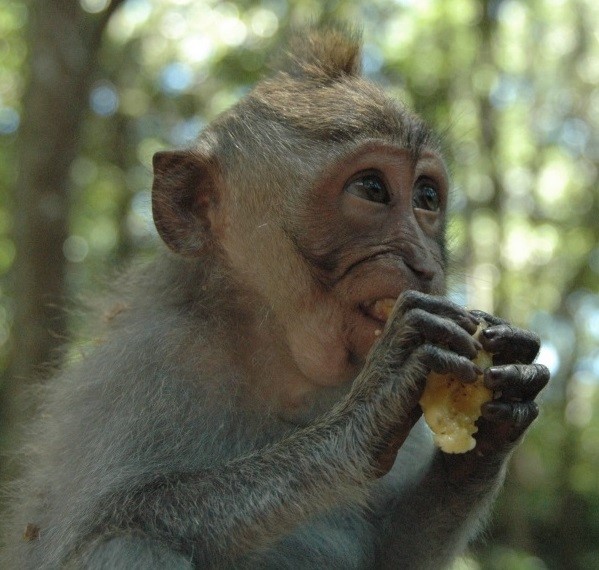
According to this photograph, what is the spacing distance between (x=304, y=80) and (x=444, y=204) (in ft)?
4.20

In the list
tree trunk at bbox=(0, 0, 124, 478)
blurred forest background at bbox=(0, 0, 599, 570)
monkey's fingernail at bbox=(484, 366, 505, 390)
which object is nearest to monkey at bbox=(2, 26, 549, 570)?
monkey's fingernail at bbox=(484, 366, 505, 390)

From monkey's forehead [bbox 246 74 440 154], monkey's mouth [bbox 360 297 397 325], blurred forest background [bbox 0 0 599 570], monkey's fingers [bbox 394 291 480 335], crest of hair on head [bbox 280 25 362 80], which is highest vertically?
crest of hair on head [bbox 280 25 362 80]

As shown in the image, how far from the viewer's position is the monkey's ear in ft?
18.1

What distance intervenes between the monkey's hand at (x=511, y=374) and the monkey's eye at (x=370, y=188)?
960 millimetres

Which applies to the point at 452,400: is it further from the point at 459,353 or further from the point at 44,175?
the point at 44,175

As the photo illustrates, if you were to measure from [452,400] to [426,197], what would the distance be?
1521 millimetres

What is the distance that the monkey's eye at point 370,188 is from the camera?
513 cm

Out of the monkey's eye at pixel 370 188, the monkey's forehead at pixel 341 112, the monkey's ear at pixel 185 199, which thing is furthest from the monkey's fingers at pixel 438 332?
the monkey's ear at pixel 185 199

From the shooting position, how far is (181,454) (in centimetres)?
491

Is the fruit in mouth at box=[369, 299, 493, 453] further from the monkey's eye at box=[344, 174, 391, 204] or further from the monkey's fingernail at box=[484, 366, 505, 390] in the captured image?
the monkey's eye at box=[344, 174, 391, 204]

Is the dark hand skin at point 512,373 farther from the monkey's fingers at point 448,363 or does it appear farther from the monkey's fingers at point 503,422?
the monkey's fingers at point 448,363

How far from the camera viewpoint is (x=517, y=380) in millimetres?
4273

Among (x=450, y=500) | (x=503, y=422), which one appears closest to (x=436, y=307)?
(x=503, y=422)

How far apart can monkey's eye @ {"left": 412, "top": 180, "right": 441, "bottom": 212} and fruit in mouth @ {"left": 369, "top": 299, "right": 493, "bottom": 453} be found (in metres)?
1.17
